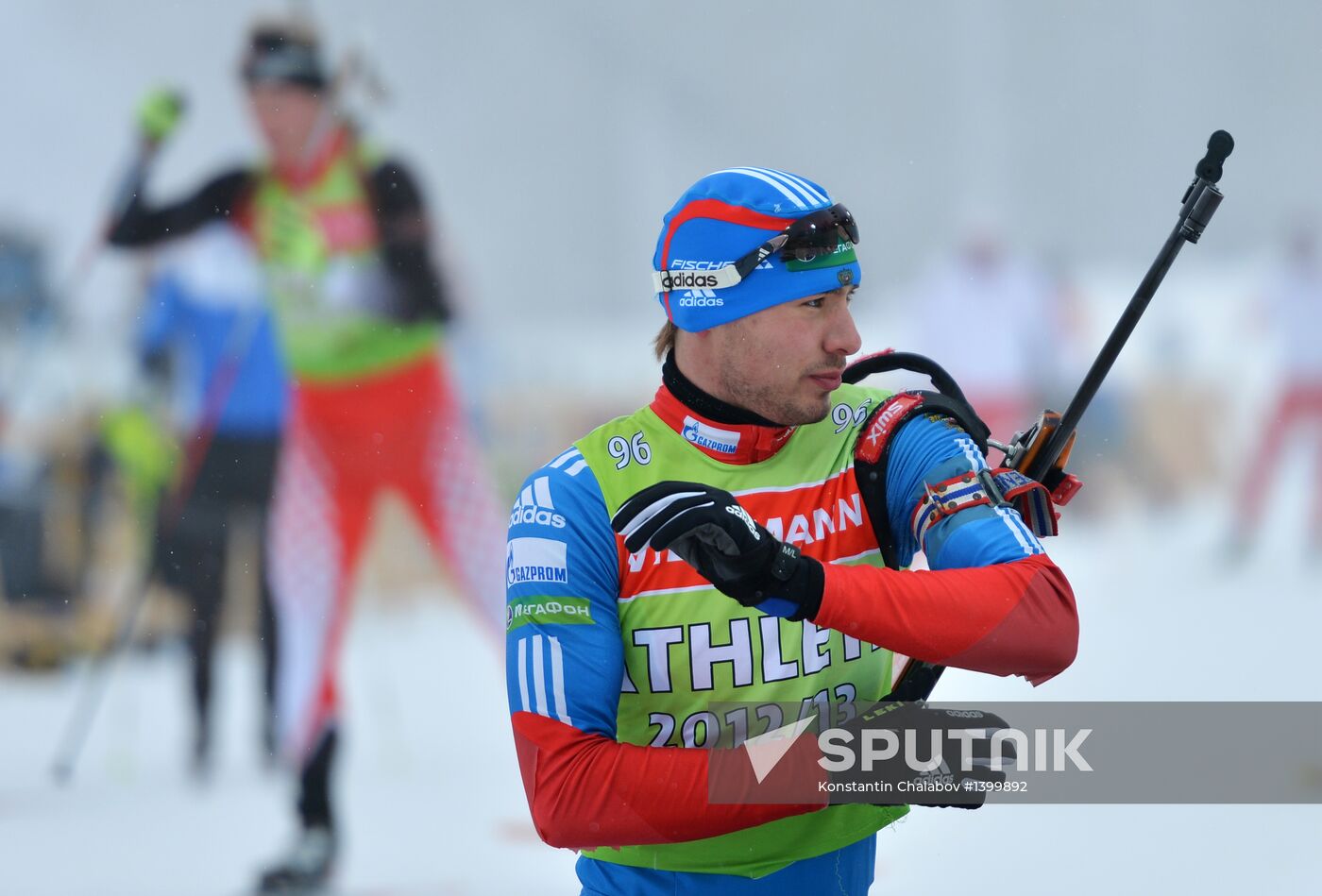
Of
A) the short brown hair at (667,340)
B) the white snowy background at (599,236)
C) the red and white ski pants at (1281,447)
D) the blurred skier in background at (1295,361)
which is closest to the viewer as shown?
the short brown hair at (667,340)

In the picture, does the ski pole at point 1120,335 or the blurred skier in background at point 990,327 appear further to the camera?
the blurred skier in background at point 990,327

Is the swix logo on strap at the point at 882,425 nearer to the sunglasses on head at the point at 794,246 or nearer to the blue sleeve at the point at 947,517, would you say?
the blue sleeve at the point at 947,517

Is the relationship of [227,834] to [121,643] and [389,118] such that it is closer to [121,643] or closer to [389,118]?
[121,643]

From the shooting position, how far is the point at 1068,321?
19.3 ft

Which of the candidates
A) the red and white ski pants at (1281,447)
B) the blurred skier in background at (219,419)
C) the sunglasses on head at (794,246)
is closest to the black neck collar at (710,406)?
the sunglasses on head at (794,246)

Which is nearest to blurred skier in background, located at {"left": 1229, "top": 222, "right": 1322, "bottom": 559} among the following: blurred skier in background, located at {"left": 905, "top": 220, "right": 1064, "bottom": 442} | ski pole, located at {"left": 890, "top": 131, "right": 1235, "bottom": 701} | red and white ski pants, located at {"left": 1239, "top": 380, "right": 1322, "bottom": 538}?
red and white ski pants, located at {"left": 1239, "top": 380, "right": 1322, "bottom": 538}

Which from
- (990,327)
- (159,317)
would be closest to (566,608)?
(159,317)

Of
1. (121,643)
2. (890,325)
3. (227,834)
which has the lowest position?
(227,834)

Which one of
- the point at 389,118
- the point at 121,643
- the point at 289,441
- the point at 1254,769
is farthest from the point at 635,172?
the point at 1254,769

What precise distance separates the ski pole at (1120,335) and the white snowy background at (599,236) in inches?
73.6

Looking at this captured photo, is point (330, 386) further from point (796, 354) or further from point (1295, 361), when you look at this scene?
point (1295, 361)

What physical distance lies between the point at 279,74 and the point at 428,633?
185cm

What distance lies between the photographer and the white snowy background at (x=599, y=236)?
384cm

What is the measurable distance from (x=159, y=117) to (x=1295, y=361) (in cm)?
542
